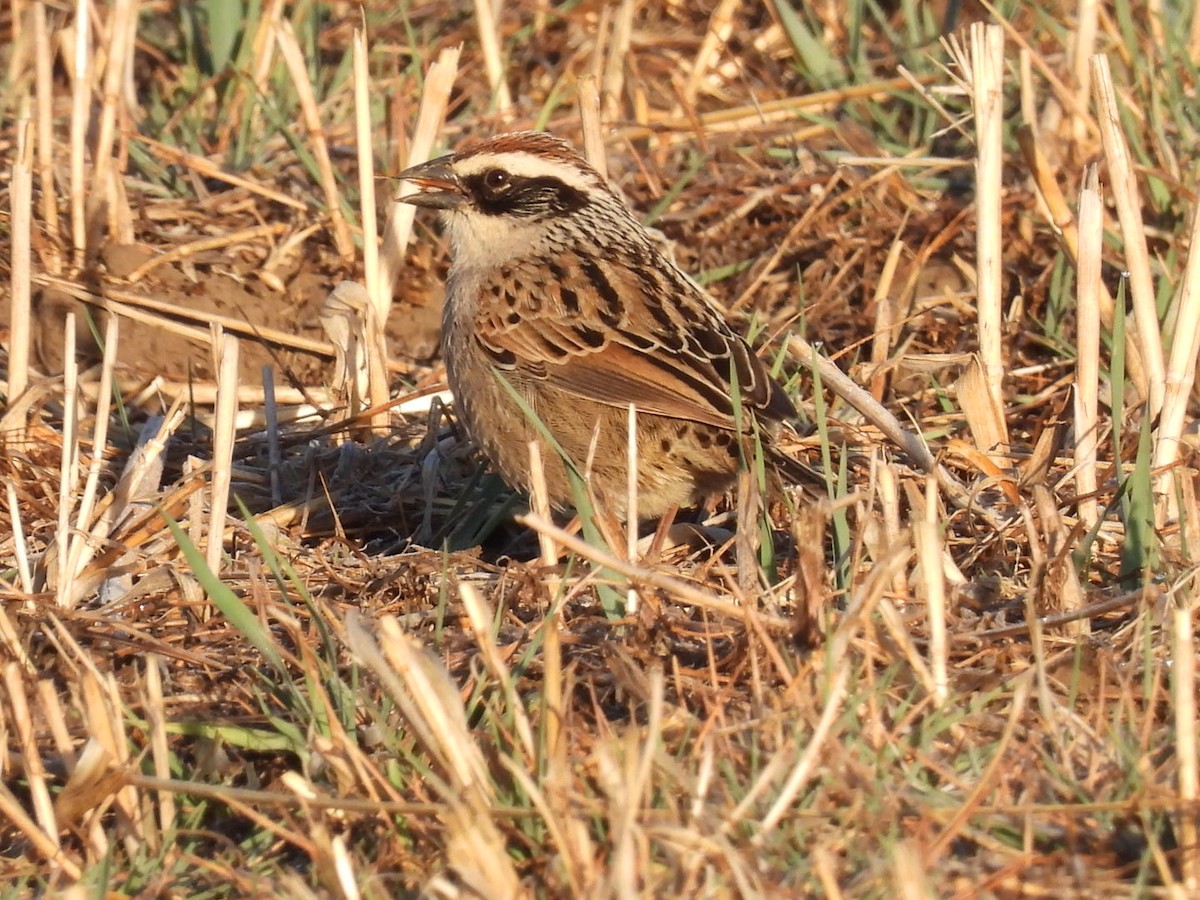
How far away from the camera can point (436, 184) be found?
20.5ft

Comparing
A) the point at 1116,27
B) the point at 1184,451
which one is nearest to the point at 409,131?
the point at 1116,27

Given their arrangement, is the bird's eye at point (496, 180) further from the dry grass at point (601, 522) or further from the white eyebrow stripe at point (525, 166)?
the dry grass at point (601, 522)

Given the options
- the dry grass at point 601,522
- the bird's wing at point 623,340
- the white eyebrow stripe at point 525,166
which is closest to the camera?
the dry grass at point 601,522

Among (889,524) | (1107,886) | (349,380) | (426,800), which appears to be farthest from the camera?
(349,380)

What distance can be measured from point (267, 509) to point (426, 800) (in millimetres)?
2546

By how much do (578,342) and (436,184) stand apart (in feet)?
2.88

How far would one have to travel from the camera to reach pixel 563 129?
8.40 meters

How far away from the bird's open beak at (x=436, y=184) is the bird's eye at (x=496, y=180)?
0.09 metres

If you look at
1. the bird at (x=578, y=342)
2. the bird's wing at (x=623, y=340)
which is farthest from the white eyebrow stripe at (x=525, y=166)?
the bird's wing at (x=623, y=340)

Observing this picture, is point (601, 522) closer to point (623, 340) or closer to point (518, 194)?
point (623, 340)

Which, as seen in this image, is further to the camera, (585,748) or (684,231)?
(684,231)

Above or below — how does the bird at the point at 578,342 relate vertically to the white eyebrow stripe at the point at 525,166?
below

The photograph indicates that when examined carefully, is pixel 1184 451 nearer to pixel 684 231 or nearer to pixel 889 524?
pixel 889 524

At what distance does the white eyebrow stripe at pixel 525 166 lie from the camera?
20.4ft
